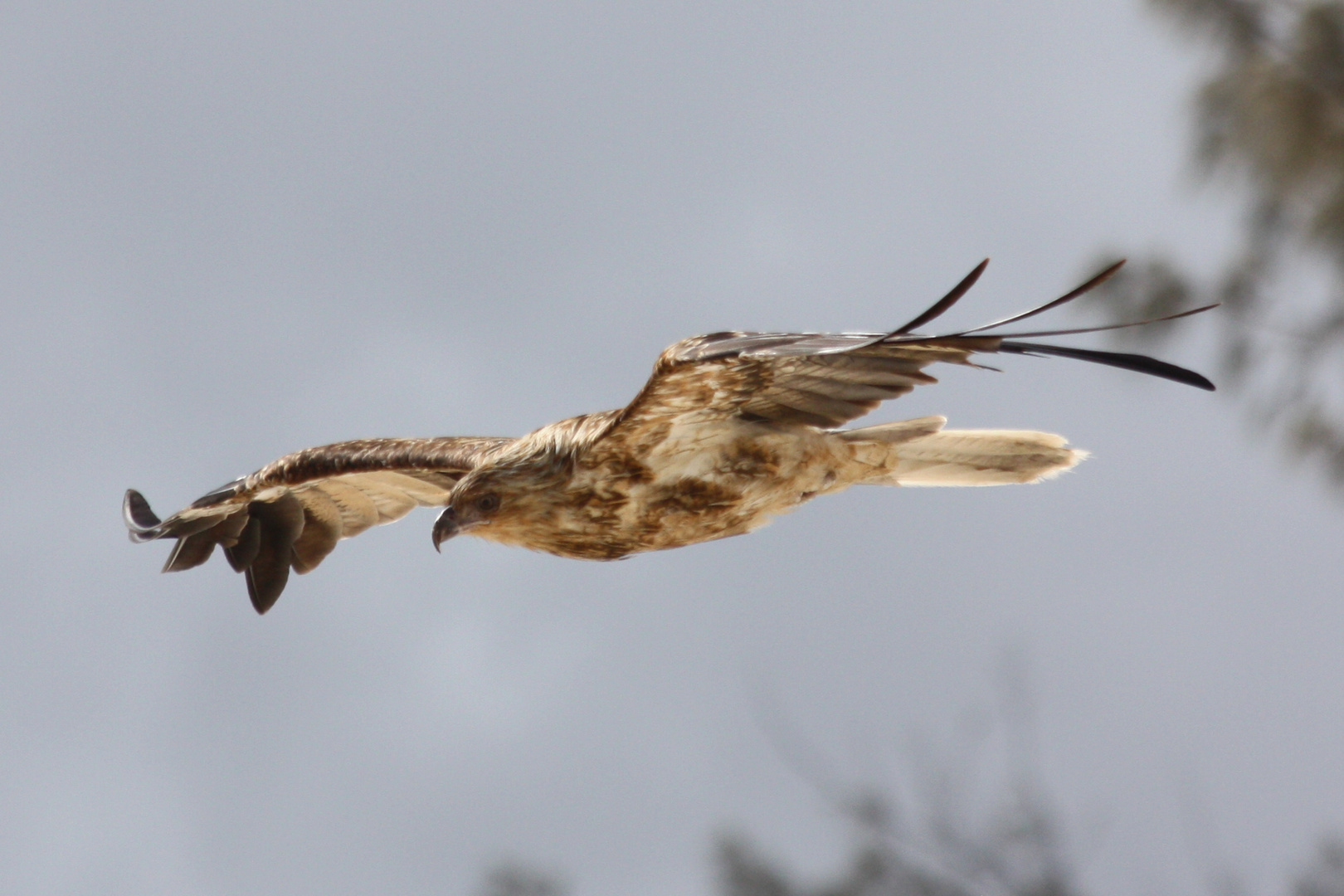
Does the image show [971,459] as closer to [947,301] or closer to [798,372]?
[798,372]

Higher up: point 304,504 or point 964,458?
point 304,504

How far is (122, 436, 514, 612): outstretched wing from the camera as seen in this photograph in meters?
5.58

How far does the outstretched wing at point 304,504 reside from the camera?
5578 millimetres

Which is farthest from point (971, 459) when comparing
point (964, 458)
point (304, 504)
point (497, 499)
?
point (304, 504)

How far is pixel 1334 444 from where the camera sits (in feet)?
33.3

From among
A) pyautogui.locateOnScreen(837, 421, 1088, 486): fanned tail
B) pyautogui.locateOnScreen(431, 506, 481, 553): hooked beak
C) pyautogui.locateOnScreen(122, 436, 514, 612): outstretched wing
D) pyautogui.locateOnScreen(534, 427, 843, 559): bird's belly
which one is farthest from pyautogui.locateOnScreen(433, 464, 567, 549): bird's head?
pyautogui.locateOnScreen(837, 421, 1088, 486): fanned tail

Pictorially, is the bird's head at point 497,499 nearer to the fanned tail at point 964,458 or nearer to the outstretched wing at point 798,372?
the outstretched wing at point 798,372

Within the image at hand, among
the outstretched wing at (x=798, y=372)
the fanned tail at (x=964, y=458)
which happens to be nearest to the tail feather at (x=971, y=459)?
the fanned tail at (x=964, y=458)

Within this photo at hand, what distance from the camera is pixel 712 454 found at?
15.2 ft

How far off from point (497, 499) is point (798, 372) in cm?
106

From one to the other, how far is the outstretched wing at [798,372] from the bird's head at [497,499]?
415 mm

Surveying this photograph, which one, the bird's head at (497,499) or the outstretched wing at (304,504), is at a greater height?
the outstretched wing at (304,504)

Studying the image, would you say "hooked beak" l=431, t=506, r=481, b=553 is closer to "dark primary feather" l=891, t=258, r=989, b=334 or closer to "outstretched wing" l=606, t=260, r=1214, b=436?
"outstretched wing" l=606, t=260, r=1214, b=436

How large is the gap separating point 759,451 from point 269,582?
2289 millimetres
